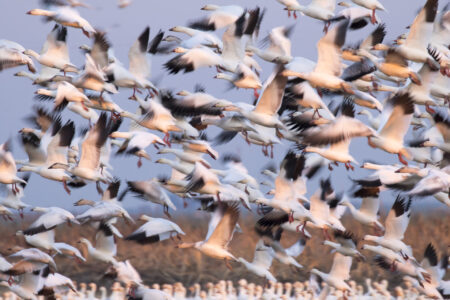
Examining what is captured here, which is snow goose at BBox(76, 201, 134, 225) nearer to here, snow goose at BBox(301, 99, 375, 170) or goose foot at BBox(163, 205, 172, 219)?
goose foot at BBox(163, 205, 172, 219)

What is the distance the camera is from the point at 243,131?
12250mm

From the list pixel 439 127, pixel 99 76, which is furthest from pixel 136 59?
pixel 439 127

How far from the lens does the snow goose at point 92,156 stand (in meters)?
12.3

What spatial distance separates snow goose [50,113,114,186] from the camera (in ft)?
40.3

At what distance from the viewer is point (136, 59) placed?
43.2 ft

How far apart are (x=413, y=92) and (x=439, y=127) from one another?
1.76 feet

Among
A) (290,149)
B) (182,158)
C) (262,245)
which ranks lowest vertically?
(262,245)

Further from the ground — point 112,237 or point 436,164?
point 436,164

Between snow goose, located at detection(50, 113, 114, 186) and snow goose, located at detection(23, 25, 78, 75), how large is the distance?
169 cm

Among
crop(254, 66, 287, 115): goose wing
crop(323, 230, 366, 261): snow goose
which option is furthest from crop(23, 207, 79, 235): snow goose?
crop(323, 230, 366, 261): snow goose

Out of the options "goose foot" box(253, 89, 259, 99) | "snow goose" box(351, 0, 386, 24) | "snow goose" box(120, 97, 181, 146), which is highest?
"snow goose" box(351, 0, 386, 24)

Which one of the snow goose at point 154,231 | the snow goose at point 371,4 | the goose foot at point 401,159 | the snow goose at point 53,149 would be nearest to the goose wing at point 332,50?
the goose foot at point 401,159

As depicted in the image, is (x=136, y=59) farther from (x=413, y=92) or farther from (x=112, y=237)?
(x=413, y=92)

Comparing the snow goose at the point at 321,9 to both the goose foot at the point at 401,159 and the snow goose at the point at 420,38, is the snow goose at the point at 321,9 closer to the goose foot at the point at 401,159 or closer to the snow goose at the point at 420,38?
the snow goose at the point at 420,38
